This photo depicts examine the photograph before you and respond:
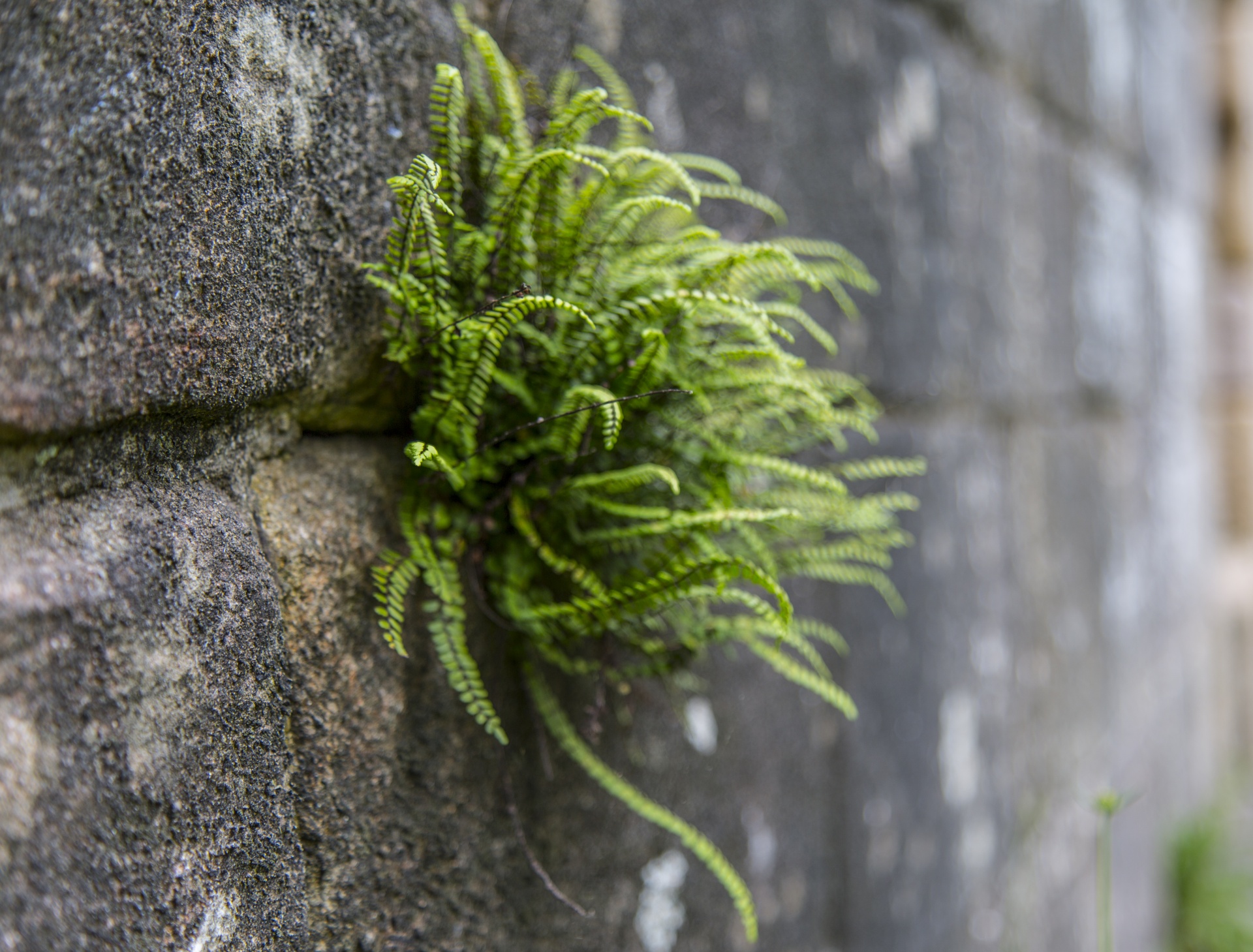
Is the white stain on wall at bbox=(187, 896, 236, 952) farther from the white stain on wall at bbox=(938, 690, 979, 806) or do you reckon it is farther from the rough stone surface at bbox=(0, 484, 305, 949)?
the white stain on wall at bbox=(938, 690, 979, 806)

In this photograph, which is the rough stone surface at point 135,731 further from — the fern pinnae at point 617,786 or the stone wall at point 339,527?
the fern pinnae at point 617,786

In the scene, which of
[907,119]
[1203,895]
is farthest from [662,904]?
[1203,895]

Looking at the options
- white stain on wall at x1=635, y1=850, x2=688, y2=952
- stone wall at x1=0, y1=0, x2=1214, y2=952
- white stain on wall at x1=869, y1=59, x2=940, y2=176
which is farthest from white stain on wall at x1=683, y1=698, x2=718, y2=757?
white stain on wall at x1=869, y1=59, x2=940, y2=176

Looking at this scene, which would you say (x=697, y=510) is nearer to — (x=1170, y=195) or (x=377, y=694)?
(x=377, y=694)

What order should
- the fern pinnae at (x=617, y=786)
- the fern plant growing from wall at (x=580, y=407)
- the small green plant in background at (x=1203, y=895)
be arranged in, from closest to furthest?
1. the fern plant growing from wall at (x=580, y=407)
2. the fern pinnae at (x=617, y=786)
3. the small green plant in background at (x=1203, y=895)

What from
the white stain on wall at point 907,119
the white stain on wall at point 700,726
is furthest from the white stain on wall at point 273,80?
the white stain on wall at point 907,119

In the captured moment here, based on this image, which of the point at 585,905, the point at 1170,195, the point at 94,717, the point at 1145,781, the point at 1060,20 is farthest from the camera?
the point at 1170,195

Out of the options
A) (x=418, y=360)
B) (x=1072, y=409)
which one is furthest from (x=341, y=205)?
(x=1072, y=409)
